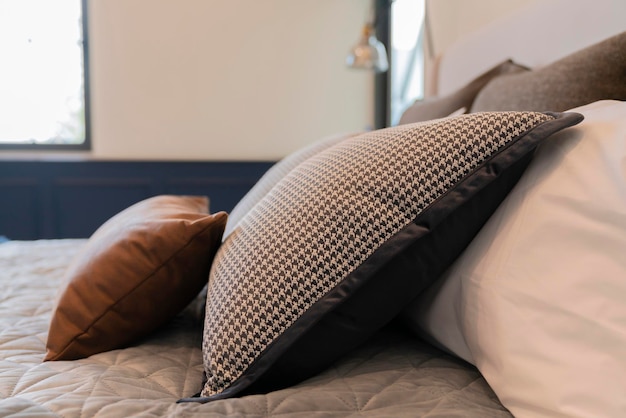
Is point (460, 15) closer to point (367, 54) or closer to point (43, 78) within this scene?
point (367, 54)

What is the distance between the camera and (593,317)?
47cm

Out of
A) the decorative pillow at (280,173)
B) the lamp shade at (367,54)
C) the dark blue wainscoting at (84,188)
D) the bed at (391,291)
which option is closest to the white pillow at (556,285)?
the bed at (391,291)

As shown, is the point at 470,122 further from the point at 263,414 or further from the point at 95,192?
the point at 95,192

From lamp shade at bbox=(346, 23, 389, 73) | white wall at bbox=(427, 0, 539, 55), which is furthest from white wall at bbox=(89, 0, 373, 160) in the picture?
white wall at bbox=(427, 0, 539, 55)

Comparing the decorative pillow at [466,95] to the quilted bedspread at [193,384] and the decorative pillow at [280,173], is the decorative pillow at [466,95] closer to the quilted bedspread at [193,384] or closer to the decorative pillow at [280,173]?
the decorative pillow at [280,173]

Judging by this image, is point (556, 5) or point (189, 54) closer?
point (556, 5)

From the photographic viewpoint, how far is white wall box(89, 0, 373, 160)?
315cm

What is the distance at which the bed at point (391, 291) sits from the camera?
1.64 feet

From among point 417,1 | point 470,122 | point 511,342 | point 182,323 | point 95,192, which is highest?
point 417,1

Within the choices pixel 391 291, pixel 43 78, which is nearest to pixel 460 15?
pixel 391 291

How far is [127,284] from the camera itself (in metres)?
0.69

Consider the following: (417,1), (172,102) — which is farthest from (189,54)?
(417,1)

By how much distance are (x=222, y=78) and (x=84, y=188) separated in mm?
1053

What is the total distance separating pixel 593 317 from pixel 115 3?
327 centimetres
